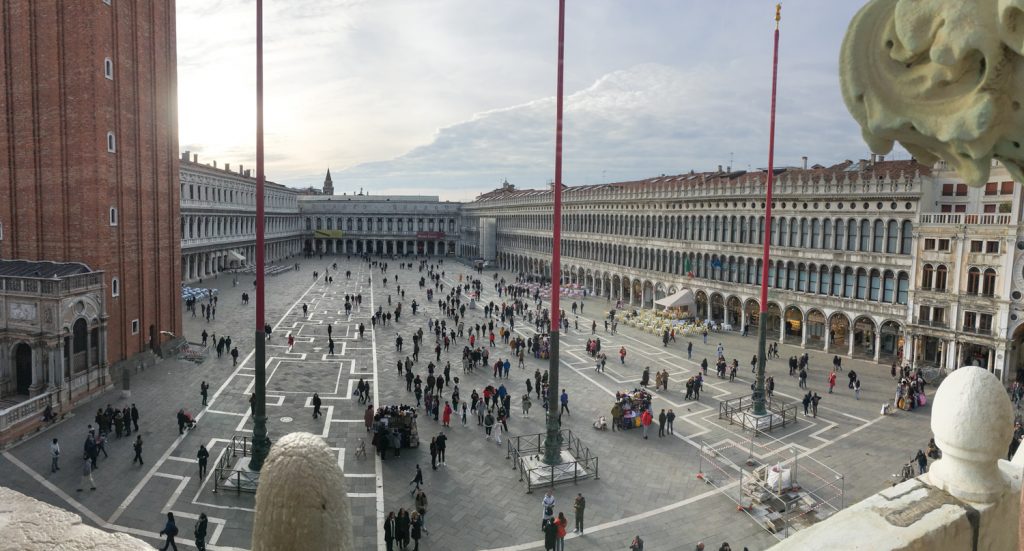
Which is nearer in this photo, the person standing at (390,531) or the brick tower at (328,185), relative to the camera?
the person standing at (390,531)

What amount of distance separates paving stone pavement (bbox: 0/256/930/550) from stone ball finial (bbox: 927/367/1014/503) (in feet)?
39.5

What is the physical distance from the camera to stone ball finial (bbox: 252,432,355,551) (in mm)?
1860

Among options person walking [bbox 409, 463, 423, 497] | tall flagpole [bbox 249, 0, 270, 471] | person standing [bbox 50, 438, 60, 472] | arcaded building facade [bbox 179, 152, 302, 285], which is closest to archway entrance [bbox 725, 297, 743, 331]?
person walking [bbox 409, 463, 423, 497]

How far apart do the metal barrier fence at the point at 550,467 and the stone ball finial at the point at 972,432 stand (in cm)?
1421

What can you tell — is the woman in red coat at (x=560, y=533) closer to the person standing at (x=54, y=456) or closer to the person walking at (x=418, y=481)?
the person walking at (x=418, y=481)

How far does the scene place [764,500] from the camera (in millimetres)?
15742

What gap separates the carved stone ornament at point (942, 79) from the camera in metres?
2.14

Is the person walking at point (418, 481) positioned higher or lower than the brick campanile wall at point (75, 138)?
lower

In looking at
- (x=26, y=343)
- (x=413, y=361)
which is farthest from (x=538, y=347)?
(x=26, y=343)

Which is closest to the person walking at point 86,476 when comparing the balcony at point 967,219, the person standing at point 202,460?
the person standing at point 202,460

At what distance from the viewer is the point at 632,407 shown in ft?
71.6

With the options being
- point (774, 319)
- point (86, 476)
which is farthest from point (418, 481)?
point (774, 319)

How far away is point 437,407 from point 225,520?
28.3ft

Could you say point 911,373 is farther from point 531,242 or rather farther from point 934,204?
point 531,242
